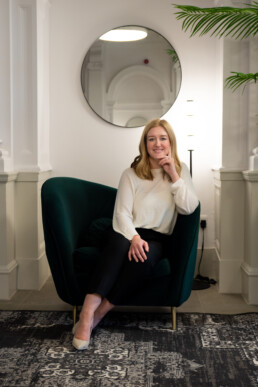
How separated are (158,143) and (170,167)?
169 millimetres

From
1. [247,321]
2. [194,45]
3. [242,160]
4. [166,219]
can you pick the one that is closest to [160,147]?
[166,219]

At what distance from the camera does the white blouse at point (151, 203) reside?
3080 millimetres

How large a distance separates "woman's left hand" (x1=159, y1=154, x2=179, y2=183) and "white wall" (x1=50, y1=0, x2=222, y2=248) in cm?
117

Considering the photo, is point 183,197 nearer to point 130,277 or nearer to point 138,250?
point 138,250

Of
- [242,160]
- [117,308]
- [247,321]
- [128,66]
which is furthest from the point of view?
[128,66]

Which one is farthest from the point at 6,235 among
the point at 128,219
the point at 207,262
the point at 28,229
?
the point at 207,262

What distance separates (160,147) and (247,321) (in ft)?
3.83

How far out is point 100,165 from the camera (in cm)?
438

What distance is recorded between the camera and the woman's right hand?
296 centimetres

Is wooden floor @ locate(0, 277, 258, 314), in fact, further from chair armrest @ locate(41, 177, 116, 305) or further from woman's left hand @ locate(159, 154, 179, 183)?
woman's left hand @ locate(159, 154, 179, 183)

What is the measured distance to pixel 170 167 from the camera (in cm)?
316

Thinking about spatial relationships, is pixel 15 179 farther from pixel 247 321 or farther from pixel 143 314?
pixel 247 321

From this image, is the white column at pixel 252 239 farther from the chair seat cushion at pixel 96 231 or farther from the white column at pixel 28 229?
the white column at pixel 28 229

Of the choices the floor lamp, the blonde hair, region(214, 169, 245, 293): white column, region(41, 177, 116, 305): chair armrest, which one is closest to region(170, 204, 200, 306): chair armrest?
the blonde hair
